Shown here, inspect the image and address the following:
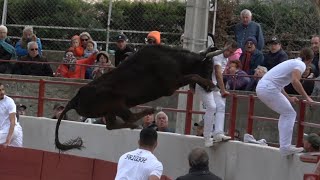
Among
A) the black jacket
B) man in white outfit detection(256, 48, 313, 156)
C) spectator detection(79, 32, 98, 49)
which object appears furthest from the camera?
spectator detection(79, 32, 98, 49)

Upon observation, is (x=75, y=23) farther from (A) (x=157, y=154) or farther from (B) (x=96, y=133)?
(A) (x=157, y=154)

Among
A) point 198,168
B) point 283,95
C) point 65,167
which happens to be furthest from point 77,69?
point 198,168

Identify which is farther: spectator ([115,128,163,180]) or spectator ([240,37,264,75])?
spectator ([240,37,264,75])

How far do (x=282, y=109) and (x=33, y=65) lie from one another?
7673 millimetres

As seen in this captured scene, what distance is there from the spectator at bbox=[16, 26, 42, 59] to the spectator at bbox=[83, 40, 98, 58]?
999 mm

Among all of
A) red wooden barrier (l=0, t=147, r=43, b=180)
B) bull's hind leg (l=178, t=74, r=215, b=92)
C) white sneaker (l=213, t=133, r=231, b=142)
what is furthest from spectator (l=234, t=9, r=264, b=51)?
bull's hind leg (l=178, t=74, r=215, b=92)

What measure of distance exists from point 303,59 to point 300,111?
2.06 feet

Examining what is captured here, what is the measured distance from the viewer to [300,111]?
11.2m

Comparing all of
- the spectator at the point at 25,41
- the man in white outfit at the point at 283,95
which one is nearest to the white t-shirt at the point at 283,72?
the man in white outfit at the point at 283,95

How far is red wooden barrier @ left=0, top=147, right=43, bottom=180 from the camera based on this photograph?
14.9 m

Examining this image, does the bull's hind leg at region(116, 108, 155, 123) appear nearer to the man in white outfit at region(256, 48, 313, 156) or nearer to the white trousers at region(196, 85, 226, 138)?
the man in white outfit at region(256, 48, 313, 156)

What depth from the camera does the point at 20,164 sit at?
1512 centimetres

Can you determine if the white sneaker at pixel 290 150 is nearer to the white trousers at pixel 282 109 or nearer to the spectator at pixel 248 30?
the white trousers at pixel 282 109

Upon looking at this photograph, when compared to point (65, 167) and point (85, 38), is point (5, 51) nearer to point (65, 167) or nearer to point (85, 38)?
point (85, 38)
